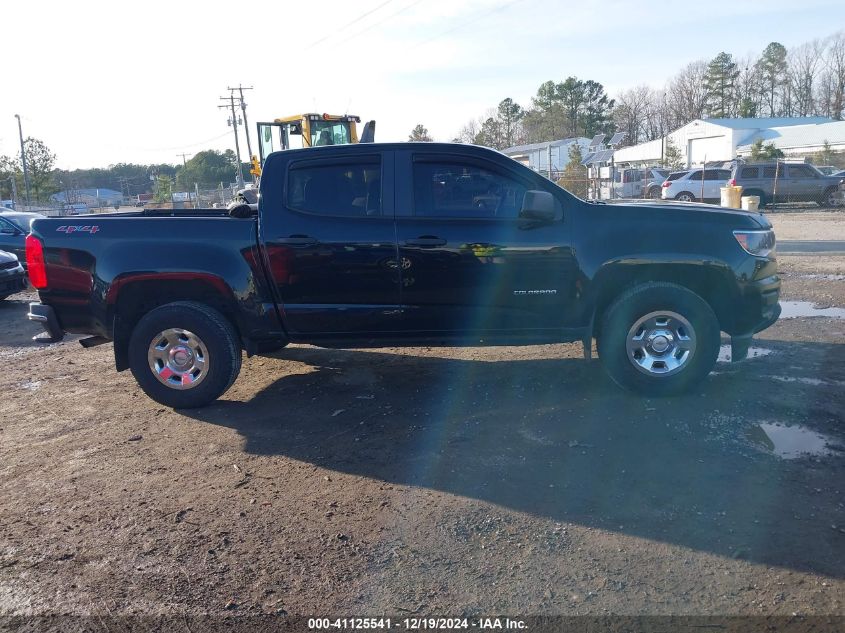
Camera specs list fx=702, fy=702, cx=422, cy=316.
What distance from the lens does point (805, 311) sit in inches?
337

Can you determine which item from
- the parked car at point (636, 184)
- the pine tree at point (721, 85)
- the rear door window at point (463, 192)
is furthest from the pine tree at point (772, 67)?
the rear door window at point (463, 192)

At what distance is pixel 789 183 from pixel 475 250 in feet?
82.5

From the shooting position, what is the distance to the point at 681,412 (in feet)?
17.1

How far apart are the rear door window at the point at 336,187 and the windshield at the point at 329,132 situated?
1561 cm

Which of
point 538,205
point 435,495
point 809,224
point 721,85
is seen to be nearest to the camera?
A: point 435,495

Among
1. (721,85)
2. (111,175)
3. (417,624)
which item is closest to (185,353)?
(417,624)

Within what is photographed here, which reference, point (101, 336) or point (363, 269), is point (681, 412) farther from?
point (101, 336)

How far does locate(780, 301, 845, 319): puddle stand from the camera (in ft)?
27.1

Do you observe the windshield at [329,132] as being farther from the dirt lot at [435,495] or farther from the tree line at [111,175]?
the tree line at [111,175]

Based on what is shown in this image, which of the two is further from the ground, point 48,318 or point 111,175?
point 111,175

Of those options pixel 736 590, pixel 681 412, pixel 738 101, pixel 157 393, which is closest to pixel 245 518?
pixel 157 393

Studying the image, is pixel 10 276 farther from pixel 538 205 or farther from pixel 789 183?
pixel 789 183

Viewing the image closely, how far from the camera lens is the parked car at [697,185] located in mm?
27500

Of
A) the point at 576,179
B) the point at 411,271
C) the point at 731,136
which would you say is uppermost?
the point at 731,136
